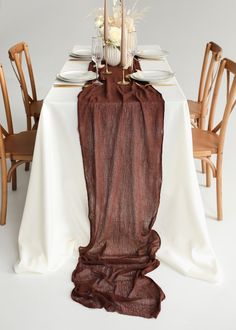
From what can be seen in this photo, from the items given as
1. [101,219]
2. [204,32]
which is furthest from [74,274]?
[204,32]

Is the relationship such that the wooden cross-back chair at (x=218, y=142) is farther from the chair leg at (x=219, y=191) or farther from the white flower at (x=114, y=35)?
the white flower at (x=114, y=35)

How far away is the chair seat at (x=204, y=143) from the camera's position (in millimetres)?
2402

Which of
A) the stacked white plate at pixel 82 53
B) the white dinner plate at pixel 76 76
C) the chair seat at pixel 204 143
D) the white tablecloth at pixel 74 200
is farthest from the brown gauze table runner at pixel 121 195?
the stacked white plate at pixel 82 53

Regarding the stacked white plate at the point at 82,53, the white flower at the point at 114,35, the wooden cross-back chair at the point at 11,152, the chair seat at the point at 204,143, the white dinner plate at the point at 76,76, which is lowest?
the wooden cross-back chair at the point at 11,152

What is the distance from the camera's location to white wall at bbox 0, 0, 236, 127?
4.76 meters

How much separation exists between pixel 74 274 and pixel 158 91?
0.94 meters

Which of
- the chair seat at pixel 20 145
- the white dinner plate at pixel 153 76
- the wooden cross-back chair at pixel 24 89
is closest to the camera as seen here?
the white dinner plate at pixel 153 76

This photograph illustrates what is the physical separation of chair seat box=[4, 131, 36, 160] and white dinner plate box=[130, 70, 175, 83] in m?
0.67

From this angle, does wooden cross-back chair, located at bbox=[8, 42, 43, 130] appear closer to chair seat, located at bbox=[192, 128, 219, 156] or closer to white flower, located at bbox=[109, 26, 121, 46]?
white flower, located at bbox=[109, 26, 121, 46]

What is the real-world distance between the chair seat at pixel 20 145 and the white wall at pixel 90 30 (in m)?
1.94

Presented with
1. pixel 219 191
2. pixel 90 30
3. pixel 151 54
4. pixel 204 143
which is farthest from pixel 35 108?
pixel 90 30

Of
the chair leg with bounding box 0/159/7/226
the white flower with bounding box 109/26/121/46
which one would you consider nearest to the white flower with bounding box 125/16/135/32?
the white flower with bounding box 109/26/121/46

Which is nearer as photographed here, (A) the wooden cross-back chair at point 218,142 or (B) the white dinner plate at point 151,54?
(A) the wooden cross-back chair at point 218,142

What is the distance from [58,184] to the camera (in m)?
2.11
